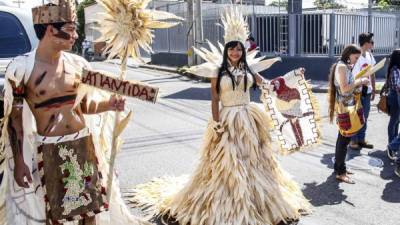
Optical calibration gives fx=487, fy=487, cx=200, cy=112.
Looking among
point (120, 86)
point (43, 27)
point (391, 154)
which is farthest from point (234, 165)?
point (391, 154)

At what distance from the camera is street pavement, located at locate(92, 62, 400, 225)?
4980mm

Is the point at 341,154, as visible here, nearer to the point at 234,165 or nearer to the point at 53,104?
the point at 234,165

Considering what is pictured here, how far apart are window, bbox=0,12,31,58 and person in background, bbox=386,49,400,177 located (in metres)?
4.69

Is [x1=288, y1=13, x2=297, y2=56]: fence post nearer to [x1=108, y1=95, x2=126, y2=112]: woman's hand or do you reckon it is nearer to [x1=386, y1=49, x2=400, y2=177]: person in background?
[x1=386, y1=49, x2=400, y2=177]: person in background

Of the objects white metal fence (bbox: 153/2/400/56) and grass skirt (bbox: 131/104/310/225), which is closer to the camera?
grass skirt (bbox: 131/104/310/225)

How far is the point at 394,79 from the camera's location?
7008 millimetres

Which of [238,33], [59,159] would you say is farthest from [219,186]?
[59,159]

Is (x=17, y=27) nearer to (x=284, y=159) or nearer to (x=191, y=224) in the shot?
(x=191, y=224)

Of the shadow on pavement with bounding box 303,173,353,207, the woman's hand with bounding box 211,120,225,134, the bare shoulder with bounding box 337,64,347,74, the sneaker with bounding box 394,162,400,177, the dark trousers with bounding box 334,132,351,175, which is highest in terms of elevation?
the bare shoulder with bounding box 337,64,347,74

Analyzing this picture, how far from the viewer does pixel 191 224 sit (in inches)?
173

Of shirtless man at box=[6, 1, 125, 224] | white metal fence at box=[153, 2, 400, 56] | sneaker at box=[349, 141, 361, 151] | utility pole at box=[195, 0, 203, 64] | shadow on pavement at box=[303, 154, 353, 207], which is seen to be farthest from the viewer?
utility pole at box=[195, 0, 203, 64]

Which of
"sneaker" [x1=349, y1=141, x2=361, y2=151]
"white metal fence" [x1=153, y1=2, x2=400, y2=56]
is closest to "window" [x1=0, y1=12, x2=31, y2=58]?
"sneaker" [x1=349, y1=141, x2=361, y2=151]

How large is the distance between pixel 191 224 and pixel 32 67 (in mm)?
2110

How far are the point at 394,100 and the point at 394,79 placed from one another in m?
0.38
